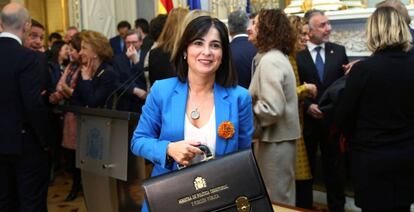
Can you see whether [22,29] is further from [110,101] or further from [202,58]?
[202,58]

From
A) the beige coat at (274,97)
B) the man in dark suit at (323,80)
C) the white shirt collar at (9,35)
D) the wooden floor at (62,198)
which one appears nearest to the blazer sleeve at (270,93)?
the beige coat at (274,97)

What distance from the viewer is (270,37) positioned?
11.1 feet

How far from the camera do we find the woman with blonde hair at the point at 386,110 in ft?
9.30

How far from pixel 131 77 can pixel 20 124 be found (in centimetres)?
140

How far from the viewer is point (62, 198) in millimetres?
5418

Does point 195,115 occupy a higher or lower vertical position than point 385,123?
higher

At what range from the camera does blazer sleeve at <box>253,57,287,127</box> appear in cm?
320

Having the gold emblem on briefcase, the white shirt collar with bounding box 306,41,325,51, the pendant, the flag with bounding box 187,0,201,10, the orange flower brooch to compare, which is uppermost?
the flag with bounding box 187,0,201,10

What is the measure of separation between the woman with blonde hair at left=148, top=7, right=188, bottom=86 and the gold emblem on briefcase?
2.08m

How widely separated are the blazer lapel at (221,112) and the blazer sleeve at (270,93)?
1.18m

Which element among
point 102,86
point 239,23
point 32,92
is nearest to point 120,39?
point 102,86

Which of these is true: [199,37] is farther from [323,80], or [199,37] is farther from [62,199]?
[62,199]

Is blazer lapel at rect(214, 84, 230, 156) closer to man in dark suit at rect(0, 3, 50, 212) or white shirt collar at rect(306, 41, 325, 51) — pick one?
man in dark suit at rect(0, 3, 50, 212)

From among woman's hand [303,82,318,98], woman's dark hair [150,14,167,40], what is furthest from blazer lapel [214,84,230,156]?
woman's dark hair [150,14,167,40]
